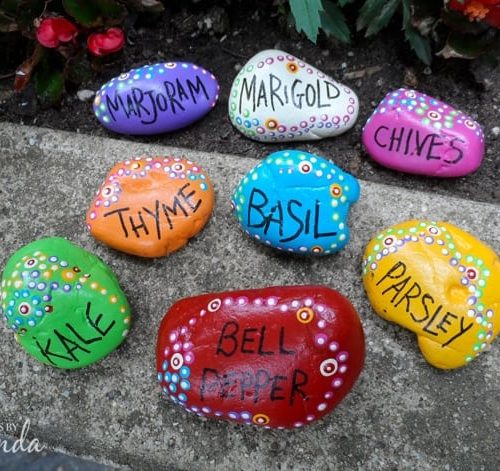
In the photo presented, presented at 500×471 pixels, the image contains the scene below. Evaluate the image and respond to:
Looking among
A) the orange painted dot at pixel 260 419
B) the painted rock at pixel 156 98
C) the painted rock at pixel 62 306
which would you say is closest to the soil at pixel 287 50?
the painted rock at pixel 156 98

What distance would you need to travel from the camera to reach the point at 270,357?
86cm

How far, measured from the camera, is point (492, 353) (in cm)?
99

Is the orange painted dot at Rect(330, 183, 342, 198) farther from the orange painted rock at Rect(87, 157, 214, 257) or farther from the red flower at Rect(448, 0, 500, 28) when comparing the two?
the red flower at Rect(448, 0, 500, 28)

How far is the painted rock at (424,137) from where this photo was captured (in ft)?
3.56

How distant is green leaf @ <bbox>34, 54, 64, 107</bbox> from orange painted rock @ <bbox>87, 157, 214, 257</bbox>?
1.14 ft

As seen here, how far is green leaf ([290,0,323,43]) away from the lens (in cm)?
95

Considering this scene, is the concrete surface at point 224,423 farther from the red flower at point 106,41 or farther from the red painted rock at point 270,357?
the red flower at point 106,41

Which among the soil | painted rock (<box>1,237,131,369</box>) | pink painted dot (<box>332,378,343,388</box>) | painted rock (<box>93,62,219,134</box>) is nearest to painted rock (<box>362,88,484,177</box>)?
the soil

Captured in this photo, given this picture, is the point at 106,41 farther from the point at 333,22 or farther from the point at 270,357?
the point at 270,357

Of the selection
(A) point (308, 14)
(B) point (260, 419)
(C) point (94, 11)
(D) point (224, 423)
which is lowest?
(D) point (224, 423)

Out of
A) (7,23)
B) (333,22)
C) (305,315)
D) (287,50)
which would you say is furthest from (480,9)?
(7,23)

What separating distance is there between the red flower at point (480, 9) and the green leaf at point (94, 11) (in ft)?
2.09

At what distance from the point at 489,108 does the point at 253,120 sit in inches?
19.6

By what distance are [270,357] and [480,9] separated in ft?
2.36
